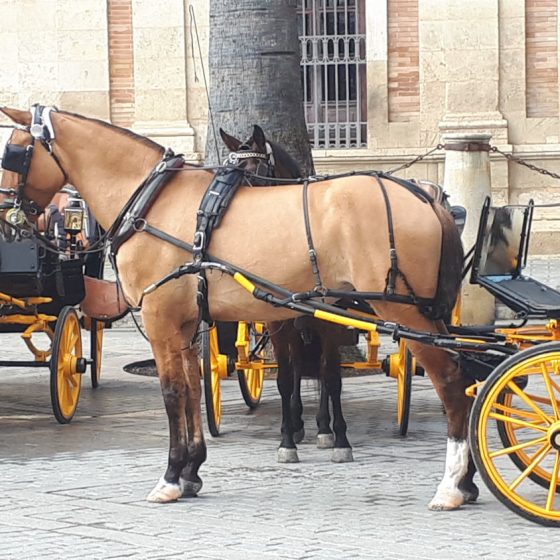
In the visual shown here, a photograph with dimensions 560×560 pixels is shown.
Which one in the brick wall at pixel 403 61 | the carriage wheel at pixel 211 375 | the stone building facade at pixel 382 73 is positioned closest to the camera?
the carriage wheel at pixel 211 375

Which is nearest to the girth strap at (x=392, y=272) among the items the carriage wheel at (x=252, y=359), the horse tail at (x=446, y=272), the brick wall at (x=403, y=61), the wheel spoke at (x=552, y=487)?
the horse tail at (x=446, y=272)

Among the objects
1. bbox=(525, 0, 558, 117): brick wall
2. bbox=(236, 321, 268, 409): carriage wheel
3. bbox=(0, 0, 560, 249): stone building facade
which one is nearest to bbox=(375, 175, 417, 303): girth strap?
bbox=(236, 321, 268, 409): carriage wheel

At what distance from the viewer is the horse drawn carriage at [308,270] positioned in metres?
7.14

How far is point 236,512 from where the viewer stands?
715 cm

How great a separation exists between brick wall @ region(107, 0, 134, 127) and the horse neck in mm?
12158

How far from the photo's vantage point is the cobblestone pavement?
6.39m

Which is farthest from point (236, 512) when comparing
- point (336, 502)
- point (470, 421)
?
point (470, 421)

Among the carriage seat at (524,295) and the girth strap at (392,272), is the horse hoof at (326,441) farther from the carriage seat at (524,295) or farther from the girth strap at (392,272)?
the girth strap at (392,272)

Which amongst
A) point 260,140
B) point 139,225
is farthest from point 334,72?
point 139,225

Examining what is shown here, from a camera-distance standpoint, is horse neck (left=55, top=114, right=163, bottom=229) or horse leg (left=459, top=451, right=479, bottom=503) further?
horse neck (left=55, top=114, right=163, bottom=229)

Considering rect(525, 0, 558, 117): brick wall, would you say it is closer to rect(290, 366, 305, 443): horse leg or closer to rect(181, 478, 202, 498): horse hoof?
rect(290, 366, 305, 443): horse leg

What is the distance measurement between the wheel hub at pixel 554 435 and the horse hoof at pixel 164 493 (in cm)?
187

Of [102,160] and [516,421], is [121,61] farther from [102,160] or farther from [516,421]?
[516,421]

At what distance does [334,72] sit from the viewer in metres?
20.1
